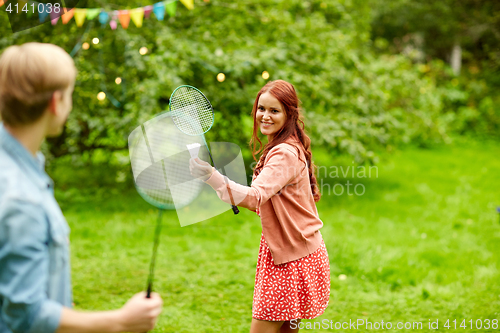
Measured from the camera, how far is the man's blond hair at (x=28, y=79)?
1.00m

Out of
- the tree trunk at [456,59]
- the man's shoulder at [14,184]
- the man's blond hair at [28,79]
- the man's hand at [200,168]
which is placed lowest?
the tree trunk at [456,59]

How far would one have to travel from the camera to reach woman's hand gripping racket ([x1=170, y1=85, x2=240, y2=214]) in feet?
6.72

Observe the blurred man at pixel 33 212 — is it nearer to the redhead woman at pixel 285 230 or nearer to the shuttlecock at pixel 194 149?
the shuttlecock at pixel 194 149

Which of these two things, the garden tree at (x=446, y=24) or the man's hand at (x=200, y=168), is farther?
the garden tree at (x=446, y=24)

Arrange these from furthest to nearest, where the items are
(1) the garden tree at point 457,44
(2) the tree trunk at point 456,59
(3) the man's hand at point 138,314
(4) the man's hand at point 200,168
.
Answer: (2) the tree trunk at point 456,59
(1) the garden tree at point 457,44
(4) the man's hand at point 200,168
(3) the man's hand at point 138,314

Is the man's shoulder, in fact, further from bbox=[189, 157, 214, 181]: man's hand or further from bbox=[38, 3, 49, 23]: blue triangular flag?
bbox=[38, 3, 49, 23]: blue triangular flag

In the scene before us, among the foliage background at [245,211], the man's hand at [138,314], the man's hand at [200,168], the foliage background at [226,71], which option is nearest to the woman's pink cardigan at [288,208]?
the man's hand at [200,168]

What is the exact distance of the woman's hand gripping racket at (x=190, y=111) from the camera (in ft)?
6.72

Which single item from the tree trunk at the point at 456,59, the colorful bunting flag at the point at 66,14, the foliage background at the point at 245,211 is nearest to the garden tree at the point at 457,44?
the tree trunk at the point at 456,59

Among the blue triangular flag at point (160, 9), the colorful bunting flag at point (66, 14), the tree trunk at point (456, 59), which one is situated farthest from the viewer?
the tree trunk at point (456, 59)

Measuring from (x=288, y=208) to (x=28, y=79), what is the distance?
1276 mm

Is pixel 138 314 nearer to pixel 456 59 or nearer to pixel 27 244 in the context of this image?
pixel 27 244

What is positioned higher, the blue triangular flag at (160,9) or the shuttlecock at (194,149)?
the blue triangular flag at (160,9)

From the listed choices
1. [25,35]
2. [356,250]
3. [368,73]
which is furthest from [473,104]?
[25,35]
